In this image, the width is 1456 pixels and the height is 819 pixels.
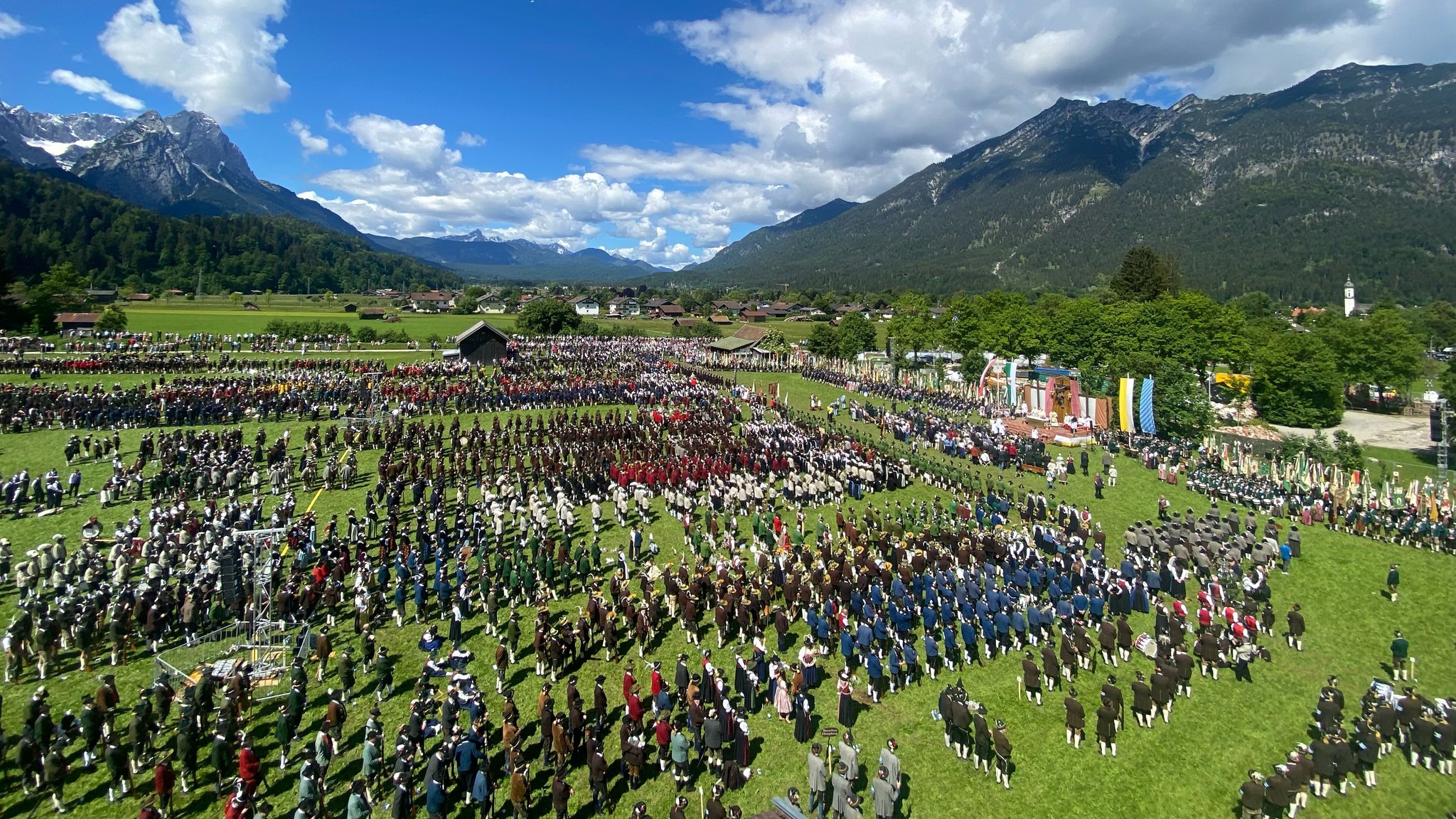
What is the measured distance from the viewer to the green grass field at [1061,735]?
10031 millimetres

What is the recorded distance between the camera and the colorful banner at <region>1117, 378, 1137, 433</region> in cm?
3703

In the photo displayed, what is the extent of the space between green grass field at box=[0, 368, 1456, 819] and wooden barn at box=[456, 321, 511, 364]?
40511 millimetres

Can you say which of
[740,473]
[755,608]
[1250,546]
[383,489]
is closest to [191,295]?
[383,489]

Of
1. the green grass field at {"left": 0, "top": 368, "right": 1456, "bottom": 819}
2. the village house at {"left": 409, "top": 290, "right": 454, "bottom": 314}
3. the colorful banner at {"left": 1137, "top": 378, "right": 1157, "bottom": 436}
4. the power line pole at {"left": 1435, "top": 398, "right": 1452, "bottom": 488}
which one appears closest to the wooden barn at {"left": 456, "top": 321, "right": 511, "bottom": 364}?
the green grass field at {"left": 0, "top": 368, "right": 1456, "bottom": 819}

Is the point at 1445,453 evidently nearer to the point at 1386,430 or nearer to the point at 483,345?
the point at 1386,430

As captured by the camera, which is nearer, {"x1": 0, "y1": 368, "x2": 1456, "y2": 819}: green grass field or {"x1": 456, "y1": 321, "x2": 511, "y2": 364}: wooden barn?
{"x1": 0, "y1": 368, "x2": 1456, "y2": 819}: green grass field

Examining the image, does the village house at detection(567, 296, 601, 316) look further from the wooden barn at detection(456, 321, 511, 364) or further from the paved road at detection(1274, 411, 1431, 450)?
the paved road at detection(1274, 411, 1431, 450)

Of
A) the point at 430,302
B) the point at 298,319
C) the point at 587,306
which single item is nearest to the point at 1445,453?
the point at 298,319

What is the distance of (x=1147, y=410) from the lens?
119ft

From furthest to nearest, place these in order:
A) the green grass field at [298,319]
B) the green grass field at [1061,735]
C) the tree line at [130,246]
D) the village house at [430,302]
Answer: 1. the village house at [430,302]
2. the tree line at [130,246]
3. the green grass field at [298,319]
4. the green grass field at [1061,735]

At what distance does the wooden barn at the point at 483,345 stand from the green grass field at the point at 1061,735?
4051 cm

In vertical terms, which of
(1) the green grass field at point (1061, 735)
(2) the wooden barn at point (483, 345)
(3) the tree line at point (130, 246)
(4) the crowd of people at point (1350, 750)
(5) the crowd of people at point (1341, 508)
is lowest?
(1) the green grass field at point (1061, 735)

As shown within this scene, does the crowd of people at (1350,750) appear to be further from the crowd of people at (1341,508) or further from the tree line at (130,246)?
the tree line at (130,246)

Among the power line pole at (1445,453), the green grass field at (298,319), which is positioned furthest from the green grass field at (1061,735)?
the green grass field at (298,319)
